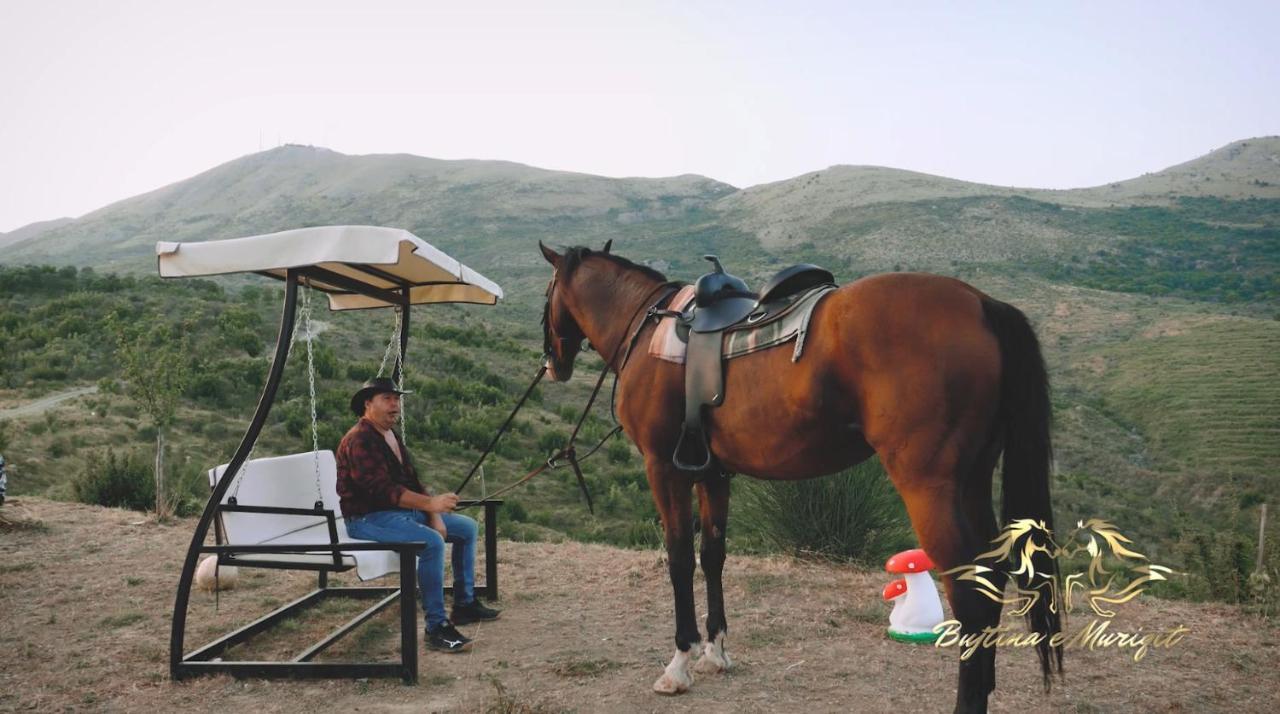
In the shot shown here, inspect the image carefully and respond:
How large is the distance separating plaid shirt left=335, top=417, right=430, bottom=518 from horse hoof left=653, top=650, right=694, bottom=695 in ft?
6.35

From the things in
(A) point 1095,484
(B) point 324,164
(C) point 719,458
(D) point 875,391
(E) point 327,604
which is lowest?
(A) point 1095,484

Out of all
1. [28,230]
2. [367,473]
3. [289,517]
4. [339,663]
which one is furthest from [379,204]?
[28,230]

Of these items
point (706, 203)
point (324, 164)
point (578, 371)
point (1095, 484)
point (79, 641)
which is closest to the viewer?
point (79, 641)

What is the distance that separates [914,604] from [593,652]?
209 cm

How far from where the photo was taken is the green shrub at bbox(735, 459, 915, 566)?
727 centimetres

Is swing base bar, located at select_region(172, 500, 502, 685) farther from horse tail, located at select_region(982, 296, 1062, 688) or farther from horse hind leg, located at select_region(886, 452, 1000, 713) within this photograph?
horse tail, located at select_region(982, 296, 1062, 688)

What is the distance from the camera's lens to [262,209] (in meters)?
114

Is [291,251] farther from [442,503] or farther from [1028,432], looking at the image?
[1028,432]

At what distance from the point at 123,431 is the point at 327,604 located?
10.3 metres

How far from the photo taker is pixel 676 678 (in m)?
4.12

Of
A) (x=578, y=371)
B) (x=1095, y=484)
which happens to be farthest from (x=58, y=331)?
(x=1095, y=484)

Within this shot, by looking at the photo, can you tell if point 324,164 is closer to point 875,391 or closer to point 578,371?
point 578,371

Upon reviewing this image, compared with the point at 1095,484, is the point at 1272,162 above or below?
above

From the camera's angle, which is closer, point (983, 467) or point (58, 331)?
point (983, 467)
